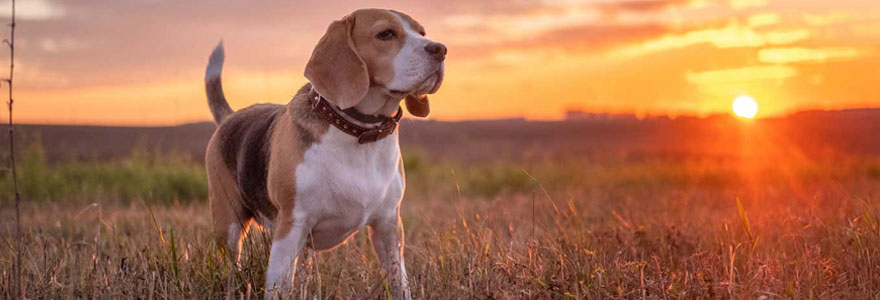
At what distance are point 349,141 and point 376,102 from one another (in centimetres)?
27

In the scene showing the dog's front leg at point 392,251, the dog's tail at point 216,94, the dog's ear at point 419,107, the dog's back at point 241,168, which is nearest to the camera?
the dog's front leg at point 392,251

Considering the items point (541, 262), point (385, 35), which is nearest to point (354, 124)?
point (385, 35)

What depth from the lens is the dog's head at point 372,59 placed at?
153 inches

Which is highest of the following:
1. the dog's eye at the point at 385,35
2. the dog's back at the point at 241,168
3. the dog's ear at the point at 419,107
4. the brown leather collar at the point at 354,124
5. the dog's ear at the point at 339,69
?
the dog's eye at the point at 385,35

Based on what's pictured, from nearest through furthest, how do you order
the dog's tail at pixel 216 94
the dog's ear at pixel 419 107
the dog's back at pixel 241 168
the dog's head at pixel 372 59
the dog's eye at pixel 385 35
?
the dog's head at pixel 372 59, the dog's eye at pixel 385 35, the dog's ear at pixel 419 107, the dog's back at pixel 241 168, the dog's tail at pixel 216 94

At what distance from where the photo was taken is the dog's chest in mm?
3939

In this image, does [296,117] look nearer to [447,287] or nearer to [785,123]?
[447,287]

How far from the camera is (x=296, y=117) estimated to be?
4117 mm

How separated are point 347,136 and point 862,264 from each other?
314 centimetres

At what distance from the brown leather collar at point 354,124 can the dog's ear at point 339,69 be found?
0.07m

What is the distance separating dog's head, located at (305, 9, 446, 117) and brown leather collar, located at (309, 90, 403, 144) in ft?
0.24

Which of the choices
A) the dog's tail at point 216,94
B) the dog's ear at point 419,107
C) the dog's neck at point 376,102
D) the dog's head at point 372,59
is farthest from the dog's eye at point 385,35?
the dog's tail at point 216,94

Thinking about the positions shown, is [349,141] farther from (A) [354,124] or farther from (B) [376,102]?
(B) [376,102]

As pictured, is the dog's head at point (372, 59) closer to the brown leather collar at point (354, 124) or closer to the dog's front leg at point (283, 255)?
the brown leather collar at point (354, 124)
